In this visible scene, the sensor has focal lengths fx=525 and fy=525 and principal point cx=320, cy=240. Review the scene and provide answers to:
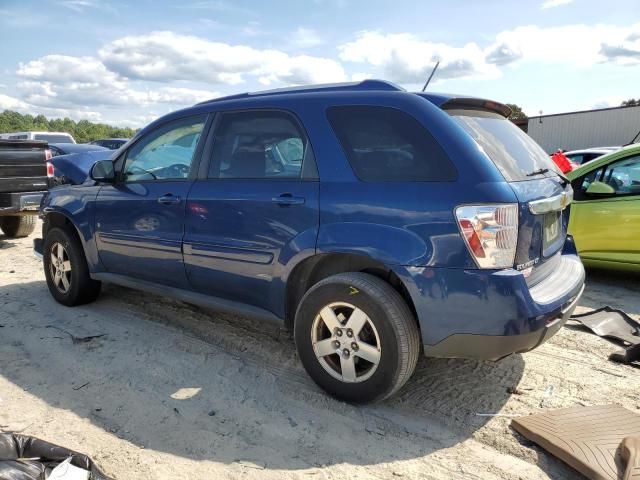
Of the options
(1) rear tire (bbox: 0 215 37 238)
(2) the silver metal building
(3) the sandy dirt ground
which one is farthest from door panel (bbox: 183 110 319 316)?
(2) the silver metal building

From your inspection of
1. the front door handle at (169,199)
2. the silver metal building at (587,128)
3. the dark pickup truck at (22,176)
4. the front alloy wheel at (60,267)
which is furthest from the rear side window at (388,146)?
the silver metal building at (587,128)

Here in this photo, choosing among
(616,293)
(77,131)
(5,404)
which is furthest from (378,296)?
(77,131)

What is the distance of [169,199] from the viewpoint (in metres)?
3.88

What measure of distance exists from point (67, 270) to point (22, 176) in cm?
401

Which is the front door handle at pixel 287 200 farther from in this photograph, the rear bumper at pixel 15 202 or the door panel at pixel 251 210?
the rear bumper at pixel 15 202

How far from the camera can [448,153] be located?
2762 mm

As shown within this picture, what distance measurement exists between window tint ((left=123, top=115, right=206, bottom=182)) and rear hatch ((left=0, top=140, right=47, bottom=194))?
462 centimetres

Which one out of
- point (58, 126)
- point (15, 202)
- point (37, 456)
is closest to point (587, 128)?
point (15, 202)

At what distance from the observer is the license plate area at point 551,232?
2.98m

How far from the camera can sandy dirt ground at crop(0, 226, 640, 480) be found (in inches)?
103

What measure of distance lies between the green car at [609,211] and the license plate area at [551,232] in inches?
102

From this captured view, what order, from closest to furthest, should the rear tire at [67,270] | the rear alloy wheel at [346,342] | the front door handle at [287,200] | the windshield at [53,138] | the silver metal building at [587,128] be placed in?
the rear alloy wheel at [346,342] → the front door handle at [287,200] → the rear tire at [67,270] → the windshield at [53,138] → the silver metal building at [587,128]

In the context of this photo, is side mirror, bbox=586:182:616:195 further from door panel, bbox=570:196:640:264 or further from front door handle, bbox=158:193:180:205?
front door handle, bbox=158:193:180:205

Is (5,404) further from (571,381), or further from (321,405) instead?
(571,381)
